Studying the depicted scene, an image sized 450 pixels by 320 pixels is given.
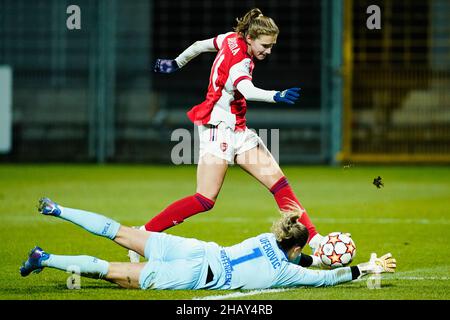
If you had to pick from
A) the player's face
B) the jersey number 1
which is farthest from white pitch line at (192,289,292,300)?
the player's face

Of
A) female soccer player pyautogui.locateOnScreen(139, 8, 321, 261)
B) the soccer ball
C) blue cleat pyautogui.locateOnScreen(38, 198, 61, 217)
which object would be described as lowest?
the soccer ball

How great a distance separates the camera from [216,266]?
6918 millimetres

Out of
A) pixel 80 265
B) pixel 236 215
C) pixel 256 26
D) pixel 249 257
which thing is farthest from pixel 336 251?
pixel 236 215

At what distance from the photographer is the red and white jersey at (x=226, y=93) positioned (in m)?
8.17

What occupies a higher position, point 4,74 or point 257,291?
point 4,74

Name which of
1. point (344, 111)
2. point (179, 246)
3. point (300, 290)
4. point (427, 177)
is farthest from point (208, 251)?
point (344, 111)

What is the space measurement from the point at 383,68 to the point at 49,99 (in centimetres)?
694

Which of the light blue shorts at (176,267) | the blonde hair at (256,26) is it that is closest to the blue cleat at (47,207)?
the light blue shorts at (176,267)

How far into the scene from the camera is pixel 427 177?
706 inches

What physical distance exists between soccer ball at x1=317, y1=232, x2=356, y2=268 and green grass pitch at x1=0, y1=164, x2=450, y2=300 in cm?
34

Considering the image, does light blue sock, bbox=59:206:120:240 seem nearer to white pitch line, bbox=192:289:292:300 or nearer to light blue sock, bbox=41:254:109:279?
light blue sock, bbox=41:254:109:279

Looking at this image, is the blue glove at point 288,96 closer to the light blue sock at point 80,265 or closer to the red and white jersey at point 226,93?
the red and white jersey at point 226,93

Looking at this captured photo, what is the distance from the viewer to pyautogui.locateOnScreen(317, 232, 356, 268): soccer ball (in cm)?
781
